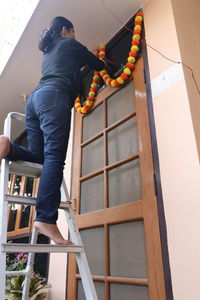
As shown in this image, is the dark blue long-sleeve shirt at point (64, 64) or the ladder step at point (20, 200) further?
the dark blue long-sleeve shirt at point (64, 64)

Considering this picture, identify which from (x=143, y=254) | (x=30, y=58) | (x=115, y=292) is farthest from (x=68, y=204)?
(x=30, y=58)

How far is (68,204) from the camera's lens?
1307 millimetres

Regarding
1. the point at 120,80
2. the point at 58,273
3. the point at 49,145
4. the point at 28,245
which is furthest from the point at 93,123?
the point at 28,245

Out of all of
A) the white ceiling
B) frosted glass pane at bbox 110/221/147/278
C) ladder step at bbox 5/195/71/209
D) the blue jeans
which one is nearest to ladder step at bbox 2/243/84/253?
the blue jeans

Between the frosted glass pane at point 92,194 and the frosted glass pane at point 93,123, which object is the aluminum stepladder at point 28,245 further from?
the frosted glass pane at point 93,123

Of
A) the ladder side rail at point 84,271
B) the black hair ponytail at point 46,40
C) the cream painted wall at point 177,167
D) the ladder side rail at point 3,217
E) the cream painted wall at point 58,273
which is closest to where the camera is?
the ladder side rail at point 3,217

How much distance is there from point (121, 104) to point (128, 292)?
1187mm

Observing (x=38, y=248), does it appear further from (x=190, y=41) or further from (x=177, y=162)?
(x=190, y=41)

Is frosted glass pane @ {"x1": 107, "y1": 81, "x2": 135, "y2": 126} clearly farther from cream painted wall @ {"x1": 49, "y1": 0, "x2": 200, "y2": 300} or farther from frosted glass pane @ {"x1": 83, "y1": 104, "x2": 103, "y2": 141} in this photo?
cream painted wall @ {"x1": 49, "y1": 0, "x2": 200, "y2": 300}

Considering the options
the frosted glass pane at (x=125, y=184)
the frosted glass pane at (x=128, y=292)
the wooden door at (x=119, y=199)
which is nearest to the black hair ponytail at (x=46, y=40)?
the wooden door at (x=119, y=199)

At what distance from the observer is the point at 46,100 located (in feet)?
4.29

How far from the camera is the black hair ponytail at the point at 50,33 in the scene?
1562mm

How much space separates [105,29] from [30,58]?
766 millimetres

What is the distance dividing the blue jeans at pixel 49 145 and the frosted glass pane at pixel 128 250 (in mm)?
562
